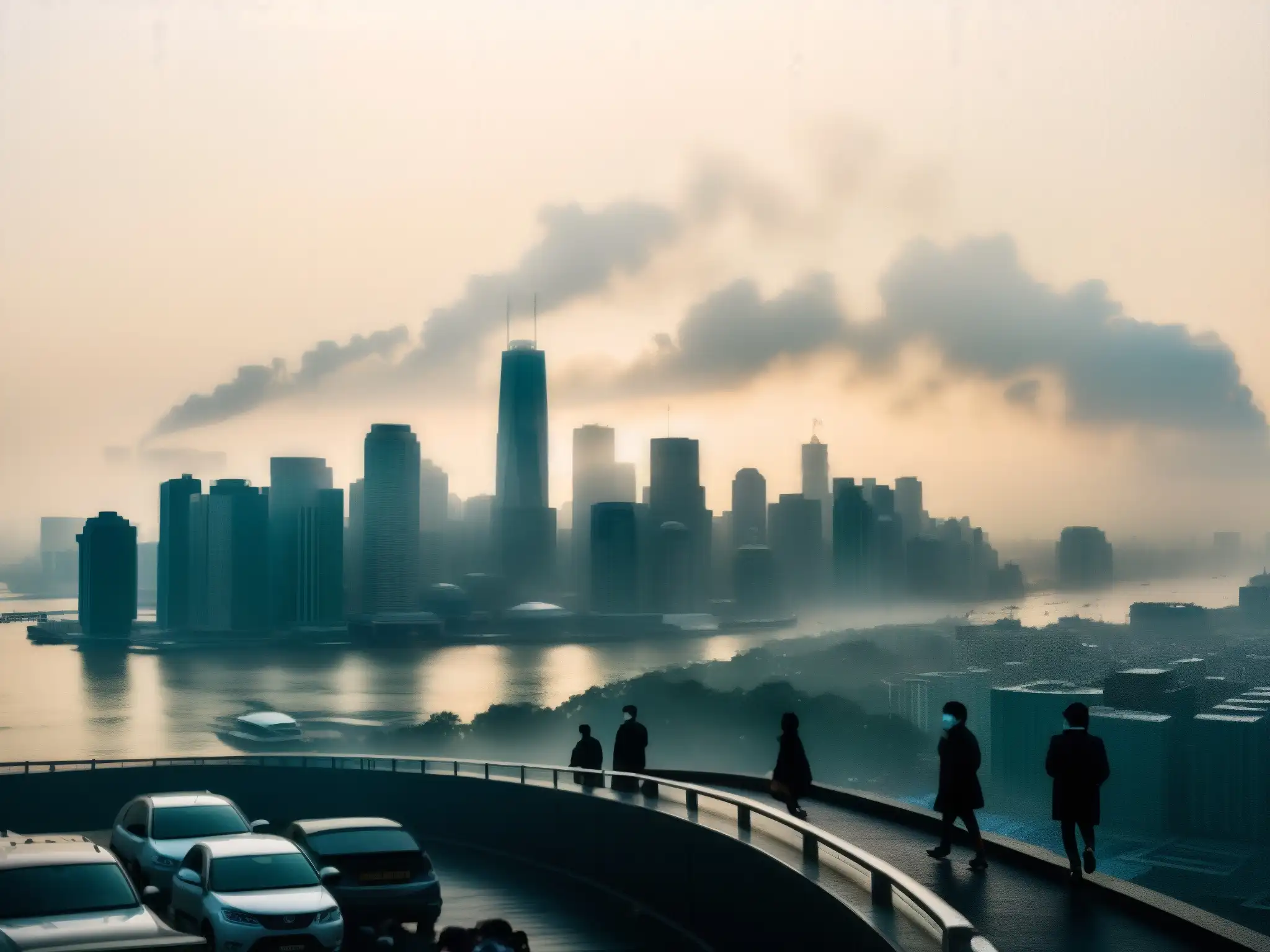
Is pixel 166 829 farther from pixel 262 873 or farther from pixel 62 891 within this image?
pixel 62 891

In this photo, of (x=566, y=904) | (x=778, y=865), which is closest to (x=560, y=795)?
(x=566, y=904)

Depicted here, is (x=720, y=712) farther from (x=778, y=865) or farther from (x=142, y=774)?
(x=778, y=865)

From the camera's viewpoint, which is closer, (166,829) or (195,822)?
(166,829)

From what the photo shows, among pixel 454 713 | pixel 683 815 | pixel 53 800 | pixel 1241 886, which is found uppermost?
pixel 683 815

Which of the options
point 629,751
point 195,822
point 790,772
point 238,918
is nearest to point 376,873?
point 238,918

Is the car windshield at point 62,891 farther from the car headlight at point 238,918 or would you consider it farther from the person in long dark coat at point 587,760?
the person in long dark coat at point 587,760

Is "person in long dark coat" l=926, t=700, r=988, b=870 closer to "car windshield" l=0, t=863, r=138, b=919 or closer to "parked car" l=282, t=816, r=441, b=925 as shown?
"parked car" l=282, t=816, r=441, b=925

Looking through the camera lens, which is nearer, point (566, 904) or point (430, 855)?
point (566, 904)
